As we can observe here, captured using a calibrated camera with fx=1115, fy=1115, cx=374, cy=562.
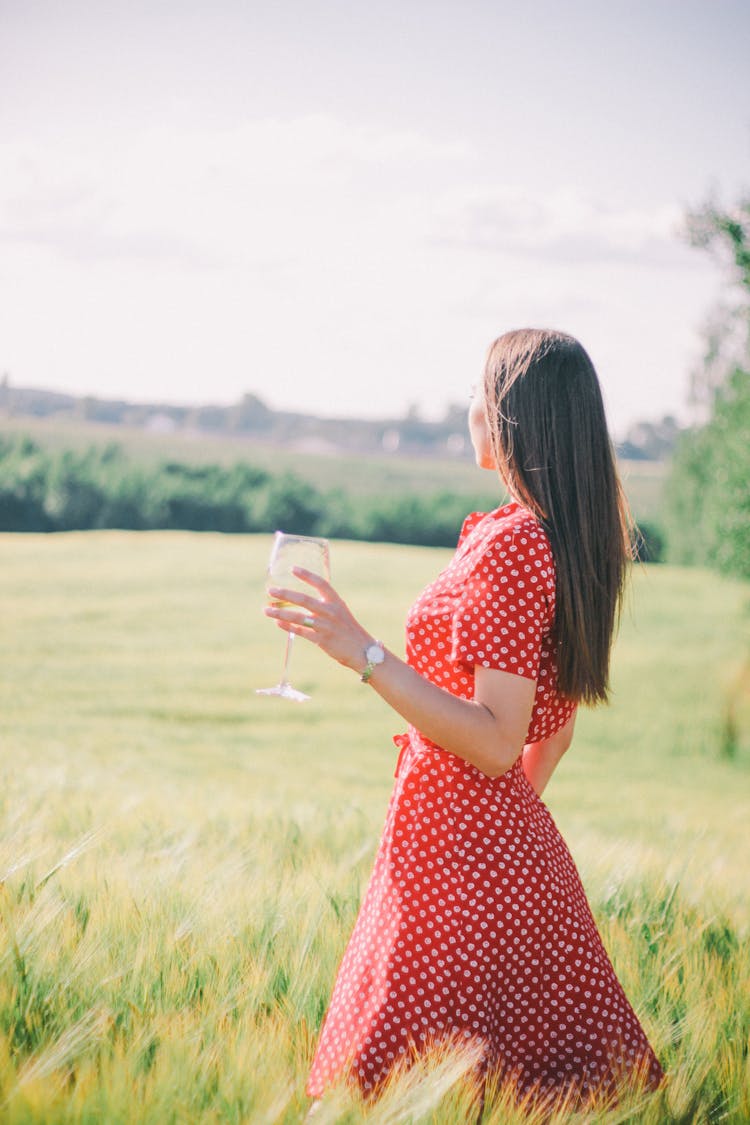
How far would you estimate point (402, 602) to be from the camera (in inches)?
985

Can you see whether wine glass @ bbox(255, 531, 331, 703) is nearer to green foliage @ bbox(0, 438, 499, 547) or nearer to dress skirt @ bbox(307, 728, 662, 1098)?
dress skirt @ bbox(307, 728, 662, 1098)

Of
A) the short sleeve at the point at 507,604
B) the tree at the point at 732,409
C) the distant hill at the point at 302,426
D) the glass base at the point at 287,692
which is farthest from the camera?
the distant hill at the point at 302,426

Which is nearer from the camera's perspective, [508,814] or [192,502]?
[508,814]

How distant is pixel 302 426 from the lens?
4812cm

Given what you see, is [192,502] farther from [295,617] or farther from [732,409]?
[295,617]

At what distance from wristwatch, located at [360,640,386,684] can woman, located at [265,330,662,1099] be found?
0.12 meters

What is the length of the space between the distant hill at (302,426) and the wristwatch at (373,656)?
2897 centimetres

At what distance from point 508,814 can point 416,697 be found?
430 millimetres

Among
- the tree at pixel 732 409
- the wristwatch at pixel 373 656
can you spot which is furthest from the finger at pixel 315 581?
the tree at pixel 732 409

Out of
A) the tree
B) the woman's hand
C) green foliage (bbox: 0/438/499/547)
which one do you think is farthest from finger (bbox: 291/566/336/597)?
green foliage (bbox: 0/438/499/547)

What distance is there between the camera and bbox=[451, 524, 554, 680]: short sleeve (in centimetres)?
233

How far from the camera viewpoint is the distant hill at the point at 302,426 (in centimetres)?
3500

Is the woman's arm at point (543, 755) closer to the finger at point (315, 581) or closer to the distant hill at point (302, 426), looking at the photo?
the finger at point (315, 581)

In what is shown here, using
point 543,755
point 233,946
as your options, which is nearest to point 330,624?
point 543,755
